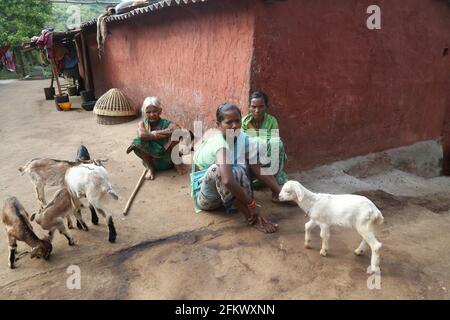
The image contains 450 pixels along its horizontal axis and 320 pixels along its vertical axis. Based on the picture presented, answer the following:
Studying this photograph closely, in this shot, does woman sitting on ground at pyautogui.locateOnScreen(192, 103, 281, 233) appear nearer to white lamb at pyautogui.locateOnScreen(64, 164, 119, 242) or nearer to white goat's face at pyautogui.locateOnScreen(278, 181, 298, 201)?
white goat's face at pyautogui.locateOnScreen(278, 181, 298, 201)

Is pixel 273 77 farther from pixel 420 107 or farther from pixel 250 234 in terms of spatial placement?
pixel 420 107

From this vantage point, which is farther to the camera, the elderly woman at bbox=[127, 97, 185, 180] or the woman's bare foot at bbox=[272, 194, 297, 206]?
the elderly woman at bbox=[127, 97, 185, 180]

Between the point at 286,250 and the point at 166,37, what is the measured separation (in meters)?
4.44

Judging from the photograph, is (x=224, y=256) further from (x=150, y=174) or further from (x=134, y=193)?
(x=150, y=174)

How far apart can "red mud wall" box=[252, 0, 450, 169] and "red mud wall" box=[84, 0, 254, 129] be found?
13.4 inches

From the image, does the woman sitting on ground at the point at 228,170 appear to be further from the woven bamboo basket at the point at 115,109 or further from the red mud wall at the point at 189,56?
the woven bamboo basket at the point at 115,109

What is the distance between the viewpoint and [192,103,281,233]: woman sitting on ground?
119 inches

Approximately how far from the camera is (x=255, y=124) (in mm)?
3873

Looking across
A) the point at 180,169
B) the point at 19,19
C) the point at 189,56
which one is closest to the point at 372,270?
the point at 180,169

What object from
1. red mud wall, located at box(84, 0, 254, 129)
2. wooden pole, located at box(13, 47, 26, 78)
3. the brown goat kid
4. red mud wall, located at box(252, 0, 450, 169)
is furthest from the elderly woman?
wooden pole, located at box(13, 47, 26, 78)

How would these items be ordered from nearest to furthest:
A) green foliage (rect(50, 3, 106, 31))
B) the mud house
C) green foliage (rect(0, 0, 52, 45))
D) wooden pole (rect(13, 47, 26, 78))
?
the mud house, green foliage (rect(0, 0, 52, 45)), wooden pole (rect(13, 47, 26, 78)), green foliage (rect(50, 3, 106, 31))

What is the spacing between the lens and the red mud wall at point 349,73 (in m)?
4.01

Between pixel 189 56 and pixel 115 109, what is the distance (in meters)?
2.74
